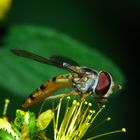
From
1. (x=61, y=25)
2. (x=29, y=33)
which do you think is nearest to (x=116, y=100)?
(x=61, y=25)

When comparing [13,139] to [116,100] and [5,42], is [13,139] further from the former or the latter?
[116,100]

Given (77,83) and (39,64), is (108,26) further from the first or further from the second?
(77,83)

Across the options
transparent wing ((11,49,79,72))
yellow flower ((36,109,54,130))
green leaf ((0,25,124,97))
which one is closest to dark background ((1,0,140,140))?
green leaf ((0,25,124,97))

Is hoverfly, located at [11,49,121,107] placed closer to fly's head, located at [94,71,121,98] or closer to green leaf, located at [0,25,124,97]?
fly's head, located at [94,71,121,98]

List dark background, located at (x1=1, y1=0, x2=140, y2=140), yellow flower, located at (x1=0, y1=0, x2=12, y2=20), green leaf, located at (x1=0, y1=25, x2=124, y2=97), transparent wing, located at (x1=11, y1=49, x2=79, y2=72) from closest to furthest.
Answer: transparent wing, located at (x1=11, y1=49, x2=79, y2=72) → green leaf, located at (x1=0, y1=25, x2=124, y2=97) → yellow flower, located at (x1=0, y1=0, x2=12, y2=20) → dark background, located at (x1=1, y1=0, x2=140, y2=140)

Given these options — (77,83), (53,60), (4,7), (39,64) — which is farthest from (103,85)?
(4,7)

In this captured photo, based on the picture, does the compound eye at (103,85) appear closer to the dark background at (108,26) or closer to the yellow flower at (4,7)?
the yellow flower at (4,7)

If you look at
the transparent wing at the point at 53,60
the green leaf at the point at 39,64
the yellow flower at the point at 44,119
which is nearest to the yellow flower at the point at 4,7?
the green leaf at the point at 39,64
